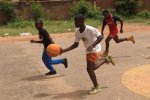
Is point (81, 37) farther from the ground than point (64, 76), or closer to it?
farther from the ground

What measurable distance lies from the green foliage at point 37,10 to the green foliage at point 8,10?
1.10 metres

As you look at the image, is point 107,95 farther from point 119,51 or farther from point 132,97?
point 119,51

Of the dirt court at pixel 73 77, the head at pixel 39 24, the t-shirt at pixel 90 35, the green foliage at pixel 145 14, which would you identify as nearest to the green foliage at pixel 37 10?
the green foliage at pixel 145 14

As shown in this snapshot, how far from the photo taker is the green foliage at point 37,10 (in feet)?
77.6

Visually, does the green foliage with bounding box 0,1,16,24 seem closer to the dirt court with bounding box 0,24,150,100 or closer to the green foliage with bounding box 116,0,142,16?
the green foliage with bounding box 116,0,142,16

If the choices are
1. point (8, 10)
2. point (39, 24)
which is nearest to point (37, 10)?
point (8, 10)

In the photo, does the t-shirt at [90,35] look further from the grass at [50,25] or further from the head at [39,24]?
the grass at [50,25]

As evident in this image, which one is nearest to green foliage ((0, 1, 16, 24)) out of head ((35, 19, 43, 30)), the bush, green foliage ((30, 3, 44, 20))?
green foliage ((30, 3, 44, 20))

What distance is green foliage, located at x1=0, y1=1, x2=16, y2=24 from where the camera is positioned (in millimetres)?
23297

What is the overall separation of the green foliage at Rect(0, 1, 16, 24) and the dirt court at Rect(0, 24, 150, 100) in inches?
334

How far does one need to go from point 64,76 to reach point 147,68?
2.15 meters

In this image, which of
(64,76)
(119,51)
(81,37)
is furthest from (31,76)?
(119,51)

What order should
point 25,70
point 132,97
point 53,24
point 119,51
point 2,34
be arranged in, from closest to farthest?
point 132,97
point 25,70
point 119,51
point 2,34
point 53,24

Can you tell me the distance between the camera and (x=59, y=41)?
682 inches
